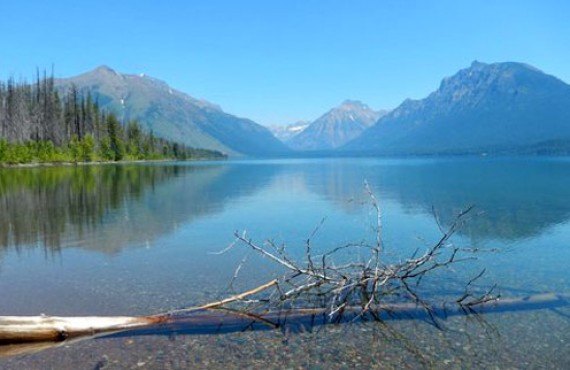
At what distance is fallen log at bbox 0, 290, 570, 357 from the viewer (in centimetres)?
1252

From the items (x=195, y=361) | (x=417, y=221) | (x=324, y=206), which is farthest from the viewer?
(x=324, y=206)

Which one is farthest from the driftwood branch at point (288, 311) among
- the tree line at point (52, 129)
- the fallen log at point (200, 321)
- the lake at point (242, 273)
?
the tree line at point (52, 129)

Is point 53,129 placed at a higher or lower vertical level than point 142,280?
higher

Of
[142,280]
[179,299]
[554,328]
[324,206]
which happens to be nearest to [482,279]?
[554,328]

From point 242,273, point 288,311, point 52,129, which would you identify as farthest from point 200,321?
point 52,129

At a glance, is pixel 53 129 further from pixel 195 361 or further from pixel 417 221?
pixel 195 361

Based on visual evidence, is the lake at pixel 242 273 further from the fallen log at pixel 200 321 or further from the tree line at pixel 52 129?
the tree line at pixel 52 129

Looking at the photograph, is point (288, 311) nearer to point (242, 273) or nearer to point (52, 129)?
point (242, 273)

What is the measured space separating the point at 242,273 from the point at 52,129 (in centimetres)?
16046

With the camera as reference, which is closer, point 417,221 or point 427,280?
point 427,280

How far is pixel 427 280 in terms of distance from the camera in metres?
18.7

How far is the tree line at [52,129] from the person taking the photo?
140 meters

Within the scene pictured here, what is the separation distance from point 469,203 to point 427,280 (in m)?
31.9

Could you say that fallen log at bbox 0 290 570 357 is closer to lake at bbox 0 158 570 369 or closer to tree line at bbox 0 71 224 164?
lake at bbox 0 158 570 369
